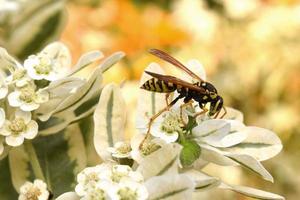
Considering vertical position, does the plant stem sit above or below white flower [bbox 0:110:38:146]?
below

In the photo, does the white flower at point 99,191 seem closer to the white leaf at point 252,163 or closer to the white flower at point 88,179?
the white flower at point 88,179

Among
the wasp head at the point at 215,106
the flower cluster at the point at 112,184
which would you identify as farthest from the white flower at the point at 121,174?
the wasp head at the point at 215,106

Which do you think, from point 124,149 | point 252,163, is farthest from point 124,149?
point 252,163

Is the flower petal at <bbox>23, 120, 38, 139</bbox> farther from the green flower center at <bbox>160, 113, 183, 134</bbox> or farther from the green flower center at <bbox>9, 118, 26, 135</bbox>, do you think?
the green flower center at <bbox>160, 113, 183, 134</bbox>

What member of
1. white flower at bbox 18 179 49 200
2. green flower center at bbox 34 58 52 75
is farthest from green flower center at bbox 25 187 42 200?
green flower center at bbox 34 58 52 75

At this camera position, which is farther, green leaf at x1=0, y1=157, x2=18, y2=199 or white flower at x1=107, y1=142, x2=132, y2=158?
green leaf at x1=0, y1=157, x2=18, y2=199

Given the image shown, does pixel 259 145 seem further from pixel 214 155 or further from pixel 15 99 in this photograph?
pixel 15 99

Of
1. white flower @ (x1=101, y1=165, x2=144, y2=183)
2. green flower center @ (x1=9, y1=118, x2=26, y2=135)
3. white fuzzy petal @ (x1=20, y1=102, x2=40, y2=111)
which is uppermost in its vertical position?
white fuzzy petal @ (x1=20, y1=102, x2=40, y2=111)

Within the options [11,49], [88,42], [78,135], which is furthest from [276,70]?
[78,135]

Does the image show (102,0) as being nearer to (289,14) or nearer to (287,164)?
(289,14)
